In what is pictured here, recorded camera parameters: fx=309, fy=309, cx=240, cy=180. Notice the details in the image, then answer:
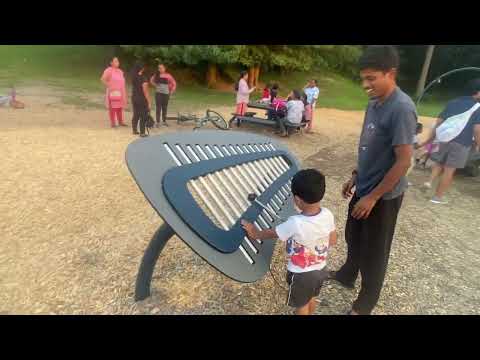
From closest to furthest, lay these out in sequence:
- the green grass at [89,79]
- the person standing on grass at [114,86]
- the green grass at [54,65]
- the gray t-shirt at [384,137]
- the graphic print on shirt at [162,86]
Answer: the gray t-shirt at [384,137] → the person standing on grass at [114,86] → the graphic print on shirt at [162,86] → the green grass at [89,79] → the green grass at [54,65]

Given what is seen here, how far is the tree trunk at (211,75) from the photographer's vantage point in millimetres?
19516

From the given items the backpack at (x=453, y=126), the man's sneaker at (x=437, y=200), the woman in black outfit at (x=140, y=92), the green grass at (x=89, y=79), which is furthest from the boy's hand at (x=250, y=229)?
the green grass at (x=89, y=79)

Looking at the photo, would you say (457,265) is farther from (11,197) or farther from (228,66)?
(228,66)

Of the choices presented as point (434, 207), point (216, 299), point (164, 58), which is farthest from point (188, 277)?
point (164, 58)

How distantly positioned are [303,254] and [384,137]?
0.88 meters

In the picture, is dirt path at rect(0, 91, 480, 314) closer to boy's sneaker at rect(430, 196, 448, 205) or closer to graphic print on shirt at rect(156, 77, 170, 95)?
boy's sneaker at rect(430, 196, 448, 205)

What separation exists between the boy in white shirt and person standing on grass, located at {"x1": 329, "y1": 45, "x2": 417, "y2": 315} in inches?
14.4

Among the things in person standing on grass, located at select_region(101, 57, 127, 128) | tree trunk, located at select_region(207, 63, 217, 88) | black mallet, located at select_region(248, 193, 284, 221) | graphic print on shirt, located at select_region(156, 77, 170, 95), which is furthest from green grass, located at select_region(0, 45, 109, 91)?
black mallet, located at select_region(248, 193, 284, 221)

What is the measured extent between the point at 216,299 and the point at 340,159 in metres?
5.29

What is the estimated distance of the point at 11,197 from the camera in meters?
→ 3.95

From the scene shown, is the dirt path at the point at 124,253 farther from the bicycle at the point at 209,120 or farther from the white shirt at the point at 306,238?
the bicycle at the point at 209,120

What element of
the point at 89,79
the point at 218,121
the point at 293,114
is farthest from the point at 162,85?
the point at 89,79

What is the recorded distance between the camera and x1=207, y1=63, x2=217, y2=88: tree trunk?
768 inches

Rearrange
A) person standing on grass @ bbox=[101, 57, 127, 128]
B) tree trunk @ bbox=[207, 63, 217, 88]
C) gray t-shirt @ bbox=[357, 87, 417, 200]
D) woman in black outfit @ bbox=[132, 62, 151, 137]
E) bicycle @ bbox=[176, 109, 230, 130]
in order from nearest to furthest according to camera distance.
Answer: gray t-shirt @ bbox=[357, 87, 417, 200]
woman in black outfit @ bbox=[132, 62, 151, 137]
person standing on grass @ bbox=[101, 57, 127, 128]
bicycle @ bbox=[176, 109, 230, 130]
tree trunk @ bbox=[207, 63, 217, 88]
